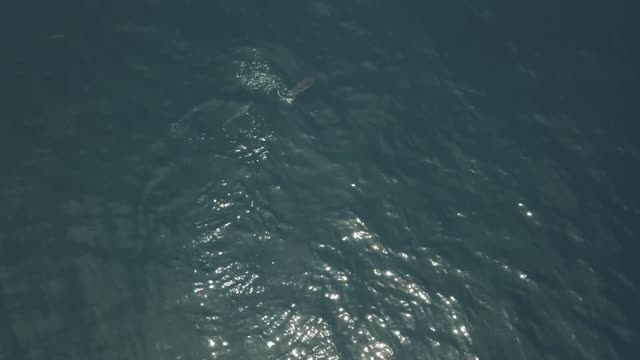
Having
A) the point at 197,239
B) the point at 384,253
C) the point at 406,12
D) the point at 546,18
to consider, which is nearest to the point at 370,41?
the point at 406,12

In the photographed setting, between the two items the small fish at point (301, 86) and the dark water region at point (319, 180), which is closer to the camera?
the dark water region at point (319, 180)

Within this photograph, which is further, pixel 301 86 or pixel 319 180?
pixel 301 86

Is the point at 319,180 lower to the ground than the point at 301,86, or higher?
lower

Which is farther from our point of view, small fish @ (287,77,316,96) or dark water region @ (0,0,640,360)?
small fish @ (287,77,316,96)

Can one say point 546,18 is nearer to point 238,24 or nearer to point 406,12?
point 406,12
